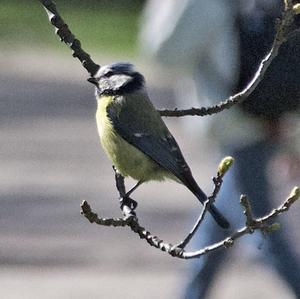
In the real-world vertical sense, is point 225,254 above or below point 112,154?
below

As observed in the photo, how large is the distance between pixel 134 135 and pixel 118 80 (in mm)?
212

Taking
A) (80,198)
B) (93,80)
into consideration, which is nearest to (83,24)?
(80,198)

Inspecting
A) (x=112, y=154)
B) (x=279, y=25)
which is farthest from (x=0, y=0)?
(x=279, y=25)

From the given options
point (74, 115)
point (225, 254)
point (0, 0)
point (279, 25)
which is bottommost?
point (225, 254)

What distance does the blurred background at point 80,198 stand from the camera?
905cm

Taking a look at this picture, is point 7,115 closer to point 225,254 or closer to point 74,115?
point 74,115

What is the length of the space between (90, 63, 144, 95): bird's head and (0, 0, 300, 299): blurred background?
5.11ft

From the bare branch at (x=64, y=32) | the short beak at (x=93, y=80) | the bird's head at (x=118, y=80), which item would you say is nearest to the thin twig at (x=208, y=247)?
the bare branch at (x=64, y=32)

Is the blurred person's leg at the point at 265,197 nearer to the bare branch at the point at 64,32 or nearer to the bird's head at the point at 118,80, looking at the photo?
the bird's head at the point at 118,80

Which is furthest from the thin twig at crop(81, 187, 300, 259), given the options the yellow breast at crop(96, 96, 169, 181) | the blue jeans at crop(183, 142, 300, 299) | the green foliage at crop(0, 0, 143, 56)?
the green foliage at crop(0, 0, 143, 56)

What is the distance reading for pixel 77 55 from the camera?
3.80 meters

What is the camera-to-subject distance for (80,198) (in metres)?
11.0

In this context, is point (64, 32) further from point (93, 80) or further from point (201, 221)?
point (201, 221)

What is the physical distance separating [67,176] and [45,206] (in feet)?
3.36
